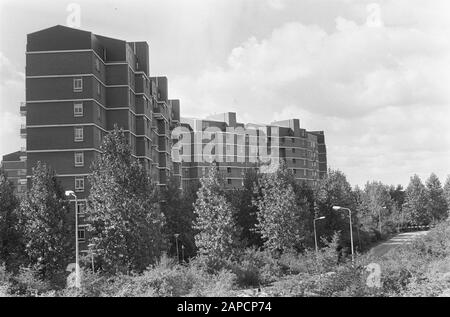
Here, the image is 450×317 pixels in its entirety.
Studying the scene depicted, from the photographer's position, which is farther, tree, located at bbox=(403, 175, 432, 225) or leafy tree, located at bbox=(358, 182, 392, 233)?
tree, located at bbox=(403, 175, 432, 225)

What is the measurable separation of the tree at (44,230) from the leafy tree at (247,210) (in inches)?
843

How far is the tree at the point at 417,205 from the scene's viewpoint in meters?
104

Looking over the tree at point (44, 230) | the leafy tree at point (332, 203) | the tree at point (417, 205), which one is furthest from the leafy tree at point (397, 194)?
the tree at point (44, 230)

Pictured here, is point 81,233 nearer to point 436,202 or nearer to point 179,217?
point 179,217

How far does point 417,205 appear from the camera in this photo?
10494cm

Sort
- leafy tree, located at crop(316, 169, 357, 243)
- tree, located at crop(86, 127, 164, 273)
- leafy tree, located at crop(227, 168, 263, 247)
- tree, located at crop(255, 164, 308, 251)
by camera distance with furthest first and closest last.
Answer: leafy tree, located at crop(316, 169, 357, 243)
leafy tree, located at crop(227, 168, 263, 247)
tree, located at crop(255, 164, 308, 251)
tree, located at crop(86, 127, 164, 273)

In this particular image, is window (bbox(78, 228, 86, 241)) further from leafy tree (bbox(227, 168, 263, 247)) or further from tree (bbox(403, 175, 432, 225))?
tree (bbox(403, 175, 432, 225))

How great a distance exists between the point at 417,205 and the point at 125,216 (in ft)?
281

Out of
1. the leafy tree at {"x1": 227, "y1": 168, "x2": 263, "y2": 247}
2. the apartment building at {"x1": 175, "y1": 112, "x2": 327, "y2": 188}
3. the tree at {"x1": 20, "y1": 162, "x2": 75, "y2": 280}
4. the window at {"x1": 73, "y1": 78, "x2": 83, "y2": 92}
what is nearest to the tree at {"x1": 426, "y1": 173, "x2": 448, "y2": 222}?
the apartment building at {"x1": 175, "y1": 112, "x2": 327, "y2": 188}

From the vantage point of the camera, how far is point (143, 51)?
224ft

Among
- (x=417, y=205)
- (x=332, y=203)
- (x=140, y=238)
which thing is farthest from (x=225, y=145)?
(x=140, y=238)

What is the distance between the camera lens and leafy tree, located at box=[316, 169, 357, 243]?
6331 cm

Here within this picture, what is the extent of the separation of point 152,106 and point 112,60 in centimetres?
1155

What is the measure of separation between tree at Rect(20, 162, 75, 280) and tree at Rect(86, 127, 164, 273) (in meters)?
4.48
